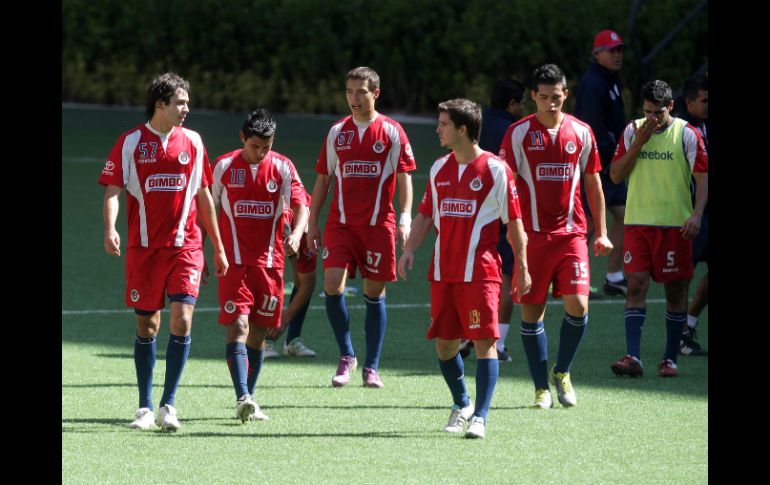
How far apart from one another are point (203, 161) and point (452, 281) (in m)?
1.54

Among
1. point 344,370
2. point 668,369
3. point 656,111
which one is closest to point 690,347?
→ point 668,369

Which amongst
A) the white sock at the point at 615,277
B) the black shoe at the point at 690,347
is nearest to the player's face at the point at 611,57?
the white sock at the point at 615,277

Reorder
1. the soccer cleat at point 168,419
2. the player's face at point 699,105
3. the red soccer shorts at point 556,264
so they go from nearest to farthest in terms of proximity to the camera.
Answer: the soccer cleat at point 168,419 → the red soccer shorts at point 556,264 → the player's face at point 699,105

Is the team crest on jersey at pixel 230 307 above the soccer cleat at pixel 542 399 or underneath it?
above

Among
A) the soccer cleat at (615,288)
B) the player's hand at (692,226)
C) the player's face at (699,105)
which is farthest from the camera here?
the soccer cleat at (615,288)

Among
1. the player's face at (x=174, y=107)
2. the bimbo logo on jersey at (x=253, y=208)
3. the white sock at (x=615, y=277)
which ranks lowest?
the white sock at (x=615, y=277)

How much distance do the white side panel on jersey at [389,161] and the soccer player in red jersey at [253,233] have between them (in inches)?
37.9

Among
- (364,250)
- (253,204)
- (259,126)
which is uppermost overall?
(259,126)

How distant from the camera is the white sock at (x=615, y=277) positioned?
13.1 metres

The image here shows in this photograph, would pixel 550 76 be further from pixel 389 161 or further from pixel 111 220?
pixel 111 220

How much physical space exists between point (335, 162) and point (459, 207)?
6.20 feet

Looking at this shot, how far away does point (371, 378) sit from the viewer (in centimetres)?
934

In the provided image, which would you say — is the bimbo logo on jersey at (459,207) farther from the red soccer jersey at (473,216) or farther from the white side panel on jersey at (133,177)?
the white side panel on jersey at (133,177)

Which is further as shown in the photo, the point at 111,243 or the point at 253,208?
the point at 253,208
